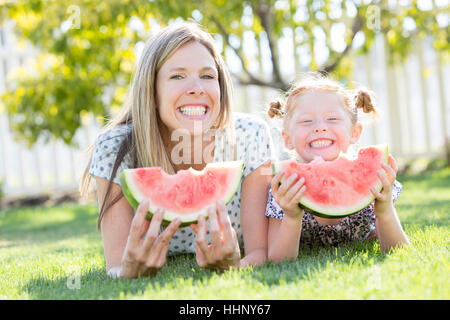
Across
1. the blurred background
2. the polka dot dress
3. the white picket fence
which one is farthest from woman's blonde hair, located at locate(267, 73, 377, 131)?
the white picket fence

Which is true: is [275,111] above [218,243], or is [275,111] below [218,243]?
above

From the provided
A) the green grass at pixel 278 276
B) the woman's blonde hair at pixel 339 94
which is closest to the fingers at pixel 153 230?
the green grass at pixel 278 276

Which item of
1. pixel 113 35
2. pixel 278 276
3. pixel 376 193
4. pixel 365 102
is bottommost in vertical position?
pixel 278 276

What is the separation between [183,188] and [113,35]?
5.47 m

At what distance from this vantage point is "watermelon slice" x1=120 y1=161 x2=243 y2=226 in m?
2.33

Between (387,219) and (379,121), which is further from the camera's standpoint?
(379,121)

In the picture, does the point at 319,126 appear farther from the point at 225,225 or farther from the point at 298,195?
the point at 225,225

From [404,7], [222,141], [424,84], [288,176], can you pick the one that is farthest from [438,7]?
[288,176]

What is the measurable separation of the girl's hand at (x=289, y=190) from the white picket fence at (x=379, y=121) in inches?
252

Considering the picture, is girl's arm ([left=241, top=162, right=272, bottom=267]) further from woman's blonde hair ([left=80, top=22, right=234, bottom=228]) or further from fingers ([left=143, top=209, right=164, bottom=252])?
fingers ([left=143, top=209, right=164, bottom=252])

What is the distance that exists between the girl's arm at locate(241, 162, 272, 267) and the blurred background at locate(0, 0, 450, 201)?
388 centimetres

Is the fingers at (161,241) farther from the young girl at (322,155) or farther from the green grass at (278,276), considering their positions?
the young girl at (322,155)

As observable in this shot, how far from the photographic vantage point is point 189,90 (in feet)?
9.14

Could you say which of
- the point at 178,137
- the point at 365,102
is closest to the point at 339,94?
the point at 365,102
